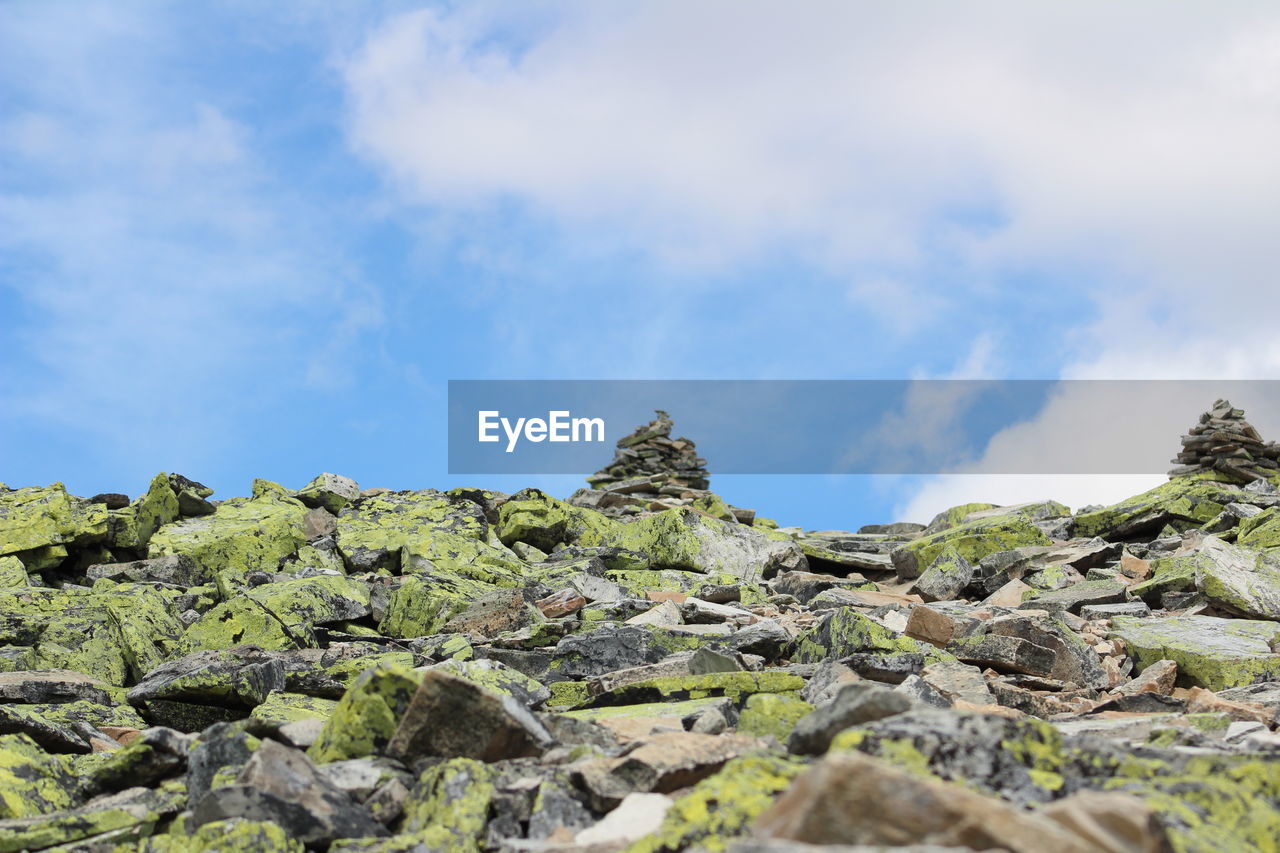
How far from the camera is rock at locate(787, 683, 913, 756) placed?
173 inches

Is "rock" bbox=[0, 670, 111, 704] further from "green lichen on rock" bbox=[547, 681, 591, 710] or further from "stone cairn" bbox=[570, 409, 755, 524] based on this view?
"stone cairn" bbox=[570, 409, 755, 524]

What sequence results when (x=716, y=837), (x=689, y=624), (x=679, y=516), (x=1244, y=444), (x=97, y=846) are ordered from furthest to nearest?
(x=1244, y=444)
(x=679, y=516)
(x=689, y=624)
(x=97, y=846)
(x=716, y=837)

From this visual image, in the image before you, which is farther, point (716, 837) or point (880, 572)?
point (880, 572)

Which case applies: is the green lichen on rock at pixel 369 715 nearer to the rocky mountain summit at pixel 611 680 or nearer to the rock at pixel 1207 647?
the rocky mountain summit at pixel 611 680

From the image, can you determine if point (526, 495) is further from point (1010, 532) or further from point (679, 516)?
point (1010, 532)

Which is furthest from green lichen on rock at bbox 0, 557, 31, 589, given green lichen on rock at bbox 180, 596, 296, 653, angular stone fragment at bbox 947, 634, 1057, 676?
angular stone fragment at bbox 947, 634, 1057, 676

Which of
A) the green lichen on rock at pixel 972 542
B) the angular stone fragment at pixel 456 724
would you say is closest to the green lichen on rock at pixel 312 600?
the angular stone fragment at pixel 456 724

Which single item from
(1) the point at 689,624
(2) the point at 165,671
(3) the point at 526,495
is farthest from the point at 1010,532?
(2) the point at 165,671

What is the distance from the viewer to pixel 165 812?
538 cm

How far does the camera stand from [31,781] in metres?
6.07

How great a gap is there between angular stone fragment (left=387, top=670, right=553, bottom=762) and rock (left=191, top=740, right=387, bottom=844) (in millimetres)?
496

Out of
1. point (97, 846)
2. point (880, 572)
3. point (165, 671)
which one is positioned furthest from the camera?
point (880, 572)

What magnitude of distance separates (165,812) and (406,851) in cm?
176

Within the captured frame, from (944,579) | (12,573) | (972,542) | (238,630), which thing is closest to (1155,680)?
(944,579)
